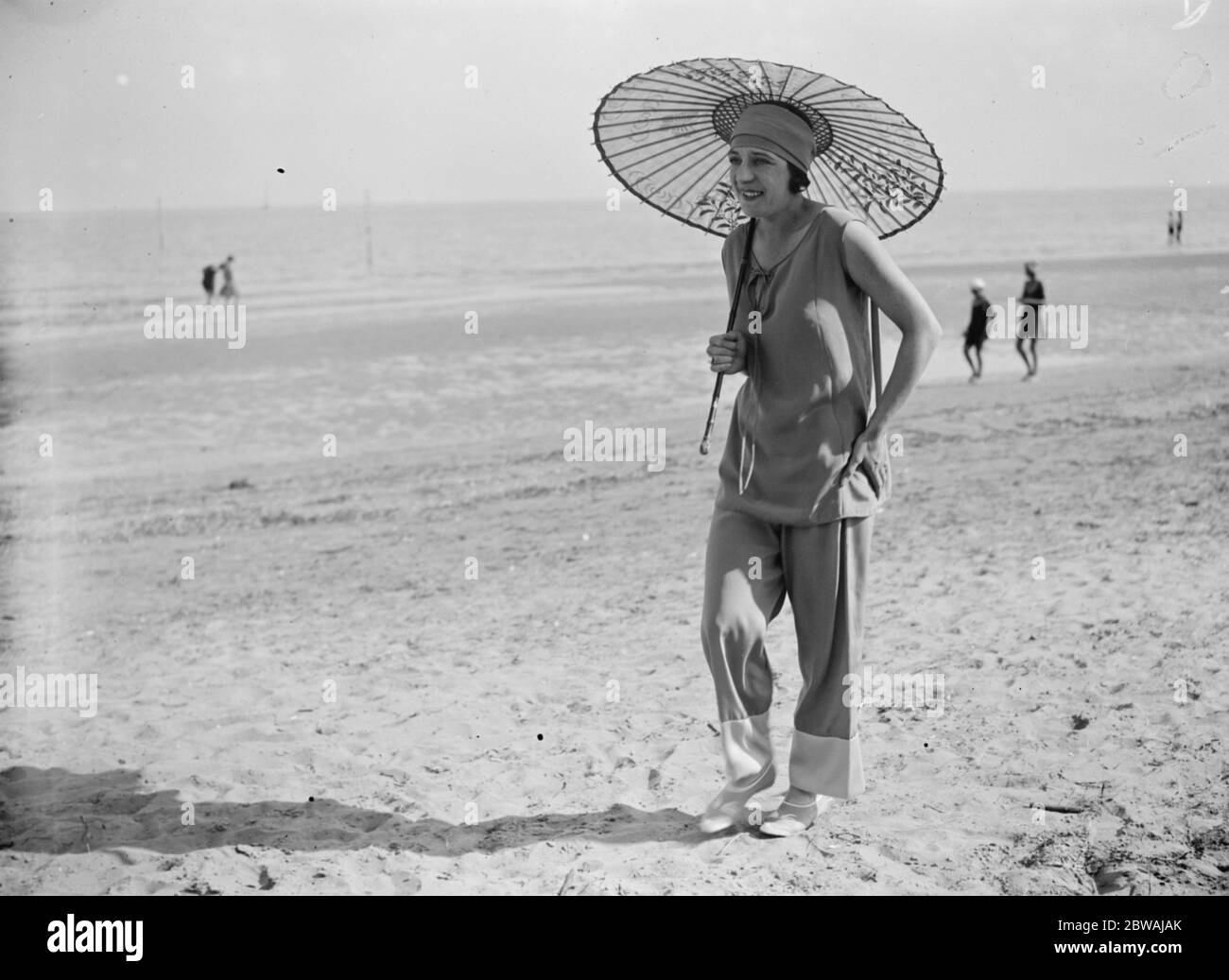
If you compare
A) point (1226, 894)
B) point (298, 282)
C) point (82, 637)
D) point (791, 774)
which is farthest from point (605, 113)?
point (298, 282)

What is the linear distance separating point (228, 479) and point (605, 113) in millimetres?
6999

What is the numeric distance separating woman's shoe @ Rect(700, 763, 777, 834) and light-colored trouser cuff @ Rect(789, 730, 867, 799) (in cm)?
12

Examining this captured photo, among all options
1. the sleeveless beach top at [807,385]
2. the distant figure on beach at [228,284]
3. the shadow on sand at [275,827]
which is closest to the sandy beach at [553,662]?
the shadow on sand at [275,827]

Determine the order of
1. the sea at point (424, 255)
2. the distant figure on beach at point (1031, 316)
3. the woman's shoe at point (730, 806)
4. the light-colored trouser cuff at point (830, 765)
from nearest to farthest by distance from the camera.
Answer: the light-colored trouser cuff at point (830, 765), the woman's shoe at point (730, 806), the distant figure on beach at point (1031, 316), the sea at point (424, 255)

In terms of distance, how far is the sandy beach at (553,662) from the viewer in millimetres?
3850

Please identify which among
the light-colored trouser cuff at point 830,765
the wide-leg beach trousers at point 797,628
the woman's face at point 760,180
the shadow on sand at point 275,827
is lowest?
the shadow on sand at point 275,827

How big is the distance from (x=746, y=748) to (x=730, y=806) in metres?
0.20

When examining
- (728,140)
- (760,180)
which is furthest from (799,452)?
(728,140)

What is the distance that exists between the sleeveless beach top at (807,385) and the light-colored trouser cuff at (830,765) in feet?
2.22

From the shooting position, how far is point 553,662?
5699 mm

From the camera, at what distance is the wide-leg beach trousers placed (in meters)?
3.74

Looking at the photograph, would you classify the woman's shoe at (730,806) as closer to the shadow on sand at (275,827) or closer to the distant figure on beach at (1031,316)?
the shadow on sand at (275,827)

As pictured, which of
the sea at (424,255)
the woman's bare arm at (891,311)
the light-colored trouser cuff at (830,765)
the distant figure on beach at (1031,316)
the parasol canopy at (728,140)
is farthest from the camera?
the sea at (424,255)

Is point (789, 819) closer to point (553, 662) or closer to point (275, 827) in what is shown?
point (275, 827)
